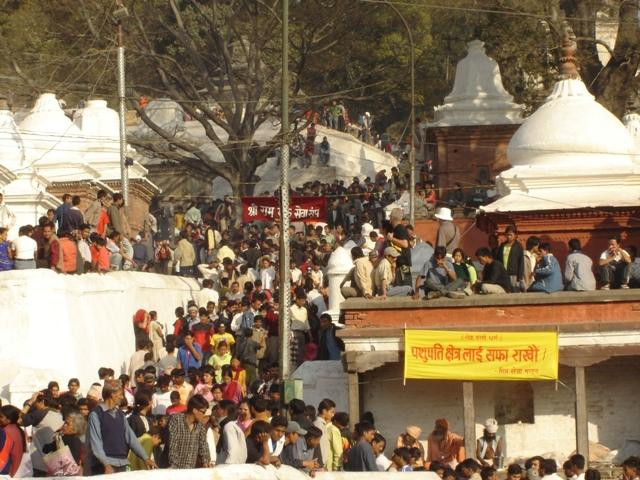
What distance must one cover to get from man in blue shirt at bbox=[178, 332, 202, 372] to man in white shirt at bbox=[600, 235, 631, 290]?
497cm

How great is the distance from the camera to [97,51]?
4469 cm

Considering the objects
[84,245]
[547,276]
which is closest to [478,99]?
[84,245]

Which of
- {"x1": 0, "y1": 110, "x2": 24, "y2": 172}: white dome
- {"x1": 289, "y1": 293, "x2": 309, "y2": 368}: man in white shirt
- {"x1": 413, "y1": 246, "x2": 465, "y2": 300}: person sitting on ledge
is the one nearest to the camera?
{"x1": 413, "y1": 246, "x2": 465, "y2": 300}: person sitting on ledge

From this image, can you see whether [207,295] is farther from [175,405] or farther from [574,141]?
[175,405]

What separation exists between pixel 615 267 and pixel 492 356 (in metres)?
2.13

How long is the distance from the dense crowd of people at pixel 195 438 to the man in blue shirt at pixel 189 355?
205cm

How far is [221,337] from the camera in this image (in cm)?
2320

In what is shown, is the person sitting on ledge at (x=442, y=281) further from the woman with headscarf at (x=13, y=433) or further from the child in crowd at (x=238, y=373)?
the woman with headscarf at (x=13, y=433)

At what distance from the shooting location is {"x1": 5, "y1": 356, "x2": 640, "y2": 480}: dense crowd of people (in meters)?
14.5

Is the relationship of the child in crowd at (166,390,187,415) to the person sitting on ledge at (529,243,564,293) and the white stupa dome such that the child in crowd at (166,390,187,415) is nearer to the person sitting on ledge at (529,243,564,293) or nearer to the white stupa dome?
the person sitting on ledge at (529,243,564,293)

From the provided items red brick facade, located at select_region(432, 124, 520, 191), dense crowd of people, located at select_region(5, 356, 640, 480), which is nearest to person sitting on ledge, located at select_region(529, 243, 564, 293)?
dense crowd of people, located at select_region(5, 356, 640, 480)

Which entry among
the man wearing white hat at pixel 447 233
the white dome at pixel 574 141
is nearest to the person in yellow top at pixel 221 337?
the man wearing white hat at pixel 447 233

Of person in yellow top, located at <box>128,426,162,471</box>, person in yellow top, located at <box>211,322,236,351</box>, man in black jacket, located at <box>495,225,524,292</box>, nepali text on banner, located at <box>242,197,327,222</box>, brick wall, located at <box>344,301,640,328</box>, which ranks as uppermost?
nepali text on banner, located at <box>242,197,327,222</box>

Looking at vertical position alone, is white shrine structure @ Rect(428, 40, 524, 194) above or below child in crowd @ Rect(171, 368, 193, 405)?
above
